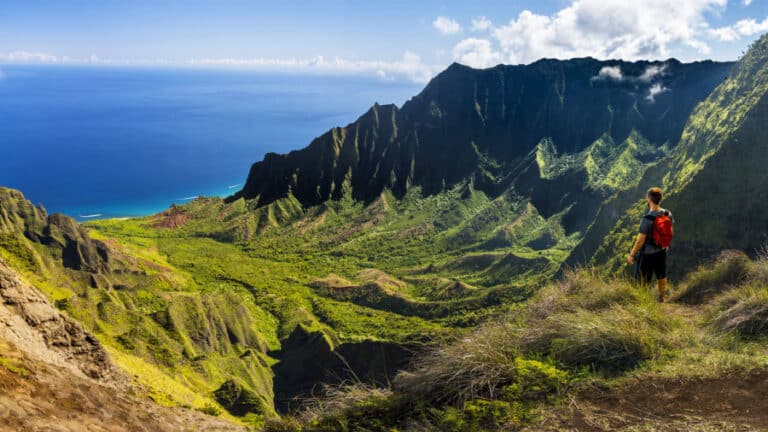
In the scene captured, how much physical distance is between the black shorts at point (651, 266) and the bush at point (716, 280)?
1092 millimetres

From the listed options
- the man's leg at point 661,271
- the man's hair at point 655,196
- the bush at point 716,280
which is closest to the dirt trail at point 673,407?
the man's leg at point 661,271

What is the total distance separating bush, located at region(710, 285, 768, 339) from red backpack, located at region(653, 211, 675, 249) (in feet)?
6.45

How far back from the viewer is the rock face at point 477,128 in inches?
6093

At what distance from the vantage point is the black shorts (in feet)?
37.9

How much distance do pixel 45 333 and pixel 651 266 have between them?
14.7m

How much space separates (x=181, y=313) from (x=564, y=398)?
2421 inches

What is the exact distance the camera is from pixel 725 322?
9.18m

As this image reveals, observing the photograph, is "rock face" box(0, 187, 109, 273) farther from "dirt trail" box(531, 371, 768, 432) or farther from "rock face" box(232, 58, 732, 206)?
"dirt trail" box(531, 371, 768, 432)

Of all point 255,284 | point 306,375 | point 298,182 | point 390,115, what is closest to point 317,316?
point 255,284

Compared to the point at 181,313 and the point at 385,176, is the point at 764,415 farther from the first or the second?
the point at 385,176

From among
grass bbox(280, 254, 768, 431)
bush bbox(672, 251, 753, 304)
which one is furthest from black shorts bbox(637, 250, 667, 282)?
grass bbox(280, 254, 768, 431)

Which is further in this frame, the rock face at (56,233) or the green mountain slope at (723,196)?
the rock face at (56,233)

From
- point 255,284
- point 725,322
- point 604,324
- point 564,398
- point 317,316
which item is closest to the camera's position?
point 564,398

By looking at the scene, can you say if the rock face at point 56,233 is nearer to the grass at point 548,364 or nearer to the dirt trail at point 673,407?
the grass at point 548,364
